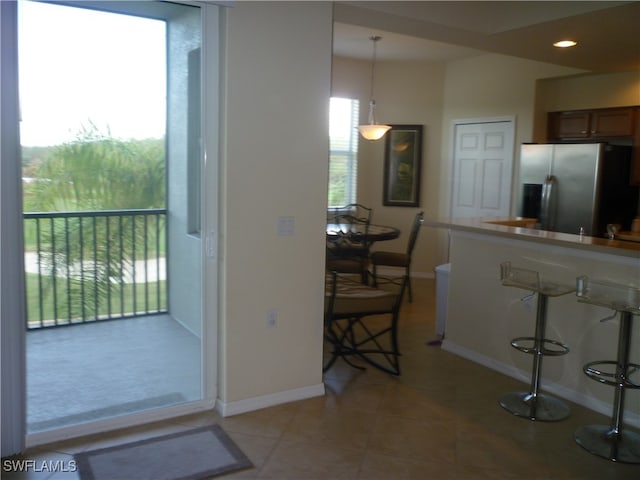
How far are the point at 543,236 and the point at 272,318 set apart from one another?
1.86 meters

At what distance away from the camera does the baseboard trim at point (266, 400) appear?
3223 mm

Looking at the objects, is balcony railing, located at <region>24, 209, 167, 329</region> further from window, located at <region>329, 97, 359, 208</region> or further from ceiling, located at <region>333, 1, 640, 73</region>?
window, located at <region>329, 97, 359, 208</region>

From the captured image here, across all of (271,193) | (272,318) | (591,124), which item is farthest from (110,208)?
(591,124)

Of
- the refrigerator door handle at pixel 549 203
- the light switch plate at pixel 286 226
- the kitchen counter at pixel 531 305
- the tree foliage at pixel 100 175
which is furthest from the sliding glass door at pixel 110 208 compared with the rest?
the refrigerator door handle at pixel 549 203

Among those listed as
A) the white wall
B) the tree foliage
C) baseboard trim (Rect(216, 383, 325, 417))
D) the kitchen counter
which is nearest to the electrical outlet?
the white wall

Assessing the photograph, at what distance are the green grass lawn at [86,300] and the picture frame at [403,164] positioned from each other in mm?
4628

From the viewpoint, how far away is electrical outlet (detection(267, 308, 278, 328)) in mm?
3316

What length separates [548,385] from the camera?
12.2 ft

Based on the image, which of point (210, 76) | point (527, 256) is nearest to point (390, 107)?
point (527, 256)

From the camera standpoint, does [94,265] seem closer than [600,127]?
Yes

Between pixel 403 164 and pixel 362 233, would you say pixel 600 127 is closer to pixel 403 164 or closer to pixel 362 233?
pixel 403 164

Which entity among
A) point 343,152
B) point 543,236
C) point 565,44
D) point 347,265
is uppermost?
point 565,44

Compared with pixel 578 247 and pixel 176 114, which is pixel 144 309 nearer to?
pixel 176 114

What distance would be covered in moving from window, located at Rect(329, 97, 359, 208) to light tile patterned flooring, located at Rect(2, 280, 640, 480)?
367 centimetres
